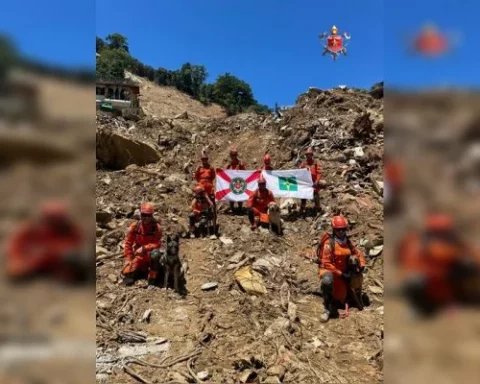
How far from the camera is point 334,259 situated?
21.9ft

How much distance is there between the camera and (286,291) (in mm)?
7703

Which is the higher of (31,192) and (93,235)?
(31,192)

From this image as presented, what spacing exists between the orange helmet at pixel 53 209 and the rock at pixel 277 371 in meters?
4.72

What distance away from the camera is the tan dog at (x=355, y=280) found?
6.62 meters

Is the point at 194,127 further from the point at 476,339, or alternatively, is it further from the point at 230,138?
the point at 476,339

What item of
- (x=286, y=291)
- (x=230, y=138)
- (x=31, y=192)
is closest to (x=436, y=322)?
(x=31, y=192)

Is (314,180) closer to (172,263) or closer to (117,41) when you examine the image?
(172,263)

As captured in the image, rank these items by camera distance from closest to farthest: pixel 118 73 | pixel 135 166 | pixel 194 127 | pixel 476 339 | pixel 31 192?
pixel 476 339 → pixel 31 192 → pixel 135 166 → pixel 194 127 → pixel 118 73

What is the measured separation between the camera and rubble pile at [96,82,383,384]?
554 centimetres

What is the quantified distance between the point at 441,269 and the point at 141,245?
23.5 feet

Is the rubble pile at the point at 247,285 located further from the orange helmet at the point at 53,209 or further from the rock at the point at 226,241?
the orange helmet at the point at 53,209

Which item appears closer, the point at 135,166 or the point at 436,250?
the point at 436,250

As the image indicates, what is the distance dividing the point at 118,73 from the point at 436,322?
3780cm

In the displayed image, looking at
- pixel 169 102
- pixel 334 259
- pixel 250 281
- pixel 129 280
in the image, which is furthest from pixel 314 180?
pixel 169 102
